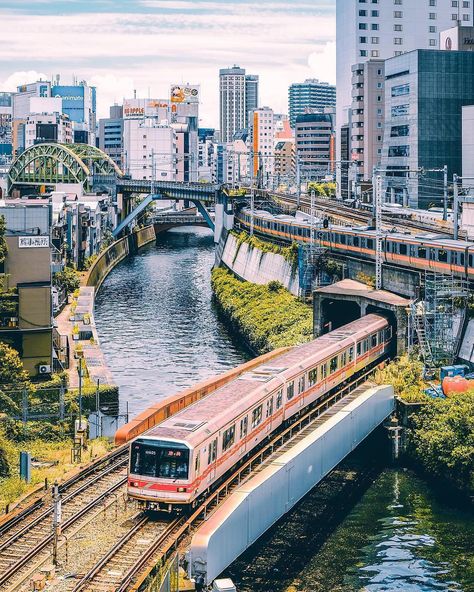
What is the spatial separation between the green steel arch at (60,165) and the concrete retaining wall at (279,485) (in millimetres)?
104025

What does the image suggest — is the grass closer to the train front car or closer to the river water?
the train front car

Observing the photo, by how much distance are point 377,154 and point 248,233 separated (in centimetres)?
3440

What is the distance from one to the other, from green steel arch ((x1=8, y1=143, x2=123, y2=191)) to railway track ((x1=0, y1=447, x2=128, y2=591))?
107039 millimetres

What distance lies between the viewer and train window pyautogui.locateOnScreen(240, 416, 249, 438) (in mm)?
30209

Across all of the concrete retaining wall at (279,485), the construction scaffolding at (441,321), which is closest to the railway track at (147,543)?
the concrete retaining wall at (279,485)

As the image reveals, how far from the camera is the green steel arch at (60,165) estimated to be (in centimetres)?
13929

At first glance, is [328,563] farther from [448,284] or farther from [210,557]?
[448,284]

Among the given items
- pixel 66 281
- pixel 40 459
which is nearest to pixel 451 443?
pixel 40 459

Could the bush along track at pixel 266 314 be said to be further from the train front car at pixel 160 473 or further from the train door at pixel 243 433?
the train front car at pixel 160 473

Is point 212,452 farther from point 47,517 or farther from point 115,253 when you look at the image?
point 115,253

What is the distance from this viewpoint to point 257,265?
7788 centimetres

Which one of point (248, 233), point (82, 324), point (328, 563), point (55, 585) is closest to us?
point (55, 585)

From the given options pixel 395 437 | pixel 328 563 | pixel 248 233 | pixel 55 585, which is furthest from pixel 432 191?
pixel 55 585

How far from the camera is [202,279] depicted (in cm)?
10044
